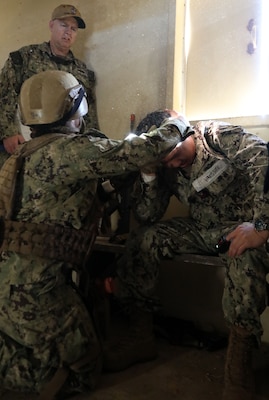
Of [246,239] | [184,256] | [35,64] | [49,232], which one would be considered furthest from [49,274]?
[35,64]

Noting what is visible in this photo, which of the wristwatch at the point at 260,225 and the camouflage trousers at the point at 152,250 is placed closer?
the wristwatch at the point at 260,225

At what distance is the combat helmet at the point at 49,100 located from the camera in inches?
74.0

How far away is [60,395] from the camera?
1821mm

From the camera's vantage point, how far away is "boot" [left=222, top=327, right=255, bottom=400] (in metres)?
1.75

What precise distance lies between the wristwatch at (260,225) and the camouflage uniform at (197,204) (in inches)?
8.2

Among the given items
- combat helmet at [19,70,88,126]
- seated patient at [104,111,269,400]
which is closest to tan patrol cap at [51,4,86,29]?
seated patient at [104,111,269,400]

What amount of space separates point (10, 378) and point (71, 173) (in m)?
0.91

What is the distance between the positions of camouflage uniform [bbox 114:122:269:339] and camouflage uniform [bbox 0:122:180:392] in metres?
0.39

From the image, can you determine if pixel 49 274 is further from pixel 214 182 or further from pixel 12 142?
pixel 12 142

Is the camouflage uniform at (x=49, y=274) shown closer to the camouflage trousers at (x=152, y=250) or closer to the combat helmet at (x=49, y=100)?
the combat helmet at (x=49, y=100)

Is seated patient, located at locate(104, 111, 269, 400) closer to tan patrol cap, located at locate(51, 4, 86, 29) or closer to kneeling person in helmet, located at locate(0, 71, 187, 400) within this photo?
kneeling person in helmet, located at locate(0, 71, 187, 400)

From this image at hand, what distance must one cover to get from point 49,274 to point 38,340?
276 millimetres

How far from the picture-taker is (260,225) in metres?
1.79

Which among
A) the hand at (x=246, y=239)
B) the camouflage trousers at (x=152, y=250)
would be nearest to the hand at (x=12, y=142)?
the camouflage trousers at (x=152, y=250)
